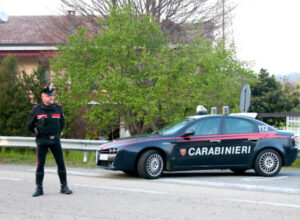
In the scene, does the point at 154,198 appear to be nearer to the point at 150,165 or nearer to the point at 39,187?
the point at 39,187

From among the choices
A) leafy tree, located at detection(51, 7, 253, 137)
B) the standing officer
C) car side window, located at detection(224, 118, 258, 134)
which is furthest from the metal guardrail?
the standing officer

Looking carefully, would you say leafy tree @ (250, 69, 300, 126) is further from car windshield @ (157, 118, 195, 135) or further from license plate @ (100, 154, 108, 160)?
license plate @ (100, 154, 108, 160)

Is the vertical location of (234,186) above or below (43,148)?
below

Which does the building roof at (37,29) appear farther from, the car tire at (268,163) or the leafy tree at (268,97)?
the car tire at (268,163)

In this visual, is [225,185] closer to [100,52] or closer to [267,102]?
[100,52]

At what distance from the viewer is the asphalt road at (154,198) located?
22.7 ft

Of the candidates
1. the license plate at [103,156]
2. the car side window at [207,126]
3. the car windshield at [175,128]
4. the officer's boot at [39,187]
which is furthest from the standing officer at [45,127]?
the car side window at [207,126]

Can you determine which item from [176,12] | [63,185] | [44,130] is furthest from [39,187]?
[176,12]

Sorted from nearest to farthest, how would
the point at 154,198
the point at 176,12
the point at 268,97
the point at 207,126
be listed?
the point at 154,198 → the point at 207,126 → the point at 176,12 → the point at 268,97

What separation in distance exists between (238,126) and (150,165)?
227 cm

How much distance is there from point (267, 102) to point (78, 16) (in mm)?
15823

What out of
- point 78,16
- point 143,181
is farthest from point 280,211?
point 78,16

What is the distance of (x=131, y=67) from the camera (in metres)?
18.7

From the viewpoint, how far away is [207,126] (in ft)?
38.7
